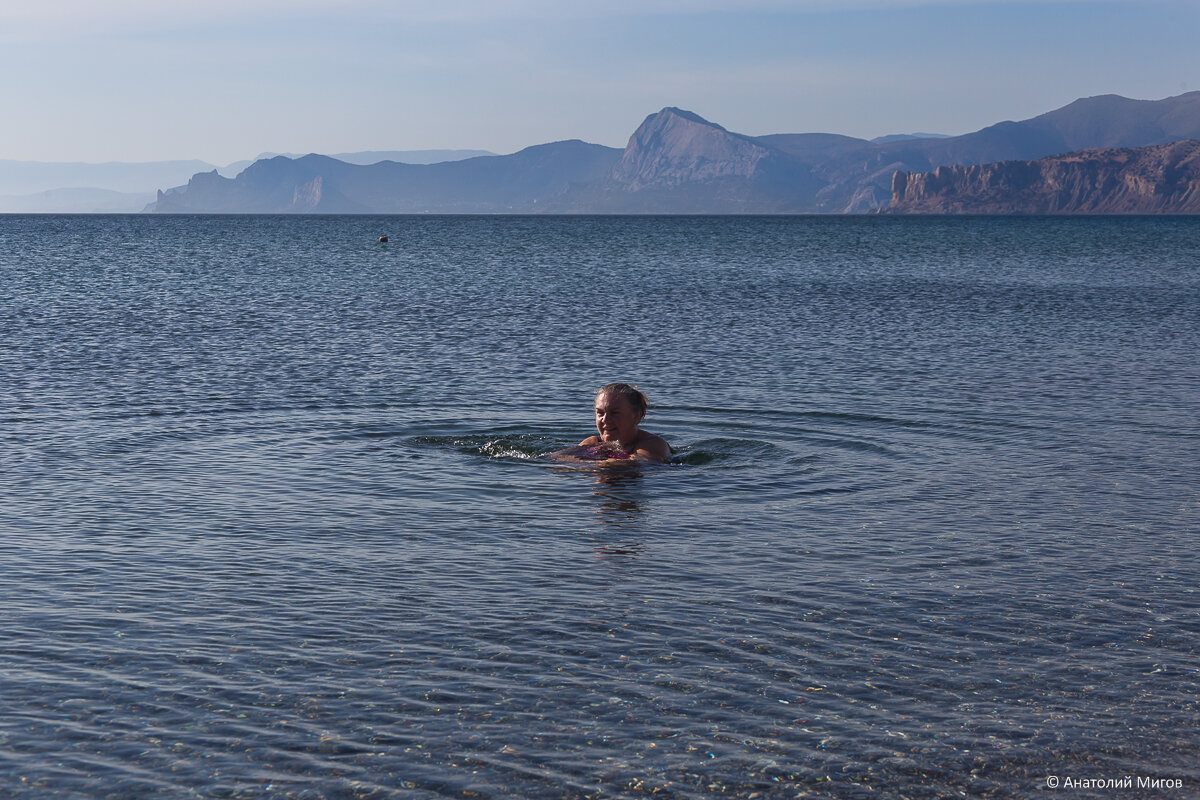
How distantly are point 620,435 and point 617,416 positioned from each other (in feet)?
1.17

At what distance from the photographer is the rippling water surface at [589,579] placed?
7.55 m

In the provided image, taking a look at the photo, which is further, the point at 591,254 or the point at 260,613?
the point at 591,254

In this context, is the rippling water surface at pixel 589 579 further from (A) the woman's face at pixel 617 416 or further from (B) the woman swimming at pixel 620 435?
(A) the woman's face at pixel 617 416

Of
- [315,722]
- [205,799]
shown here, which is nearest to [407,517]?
[315,722]

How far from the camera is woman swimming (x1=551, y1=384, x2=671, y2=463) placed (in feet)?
54.1

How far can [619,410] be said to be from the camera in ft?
54.1

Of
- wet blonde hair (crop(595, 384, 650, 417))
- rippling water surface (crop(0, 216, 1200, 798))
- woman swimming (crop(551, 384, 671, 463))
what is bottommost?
rippling water surface (crop(0, 216, 1200, 798))

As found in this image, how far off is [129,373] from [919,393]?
53.8 feet

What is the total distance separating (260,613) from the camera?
398 inches

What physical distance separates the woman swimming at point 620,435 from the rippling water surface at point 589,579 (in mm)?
354

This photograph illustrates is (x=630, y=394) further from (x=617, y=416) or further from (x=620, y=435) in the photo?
(x=620, y=435)

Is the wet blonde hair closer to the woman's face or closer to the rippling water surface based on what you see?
the woman's face

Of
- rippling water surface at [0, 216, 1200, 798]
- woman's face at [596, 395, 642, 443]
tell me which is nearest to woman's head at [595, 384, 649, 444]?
woman's face at [596, 395, 642, 443]

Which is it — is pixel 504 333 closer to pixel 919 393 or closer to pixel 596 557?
pixel 919 393
